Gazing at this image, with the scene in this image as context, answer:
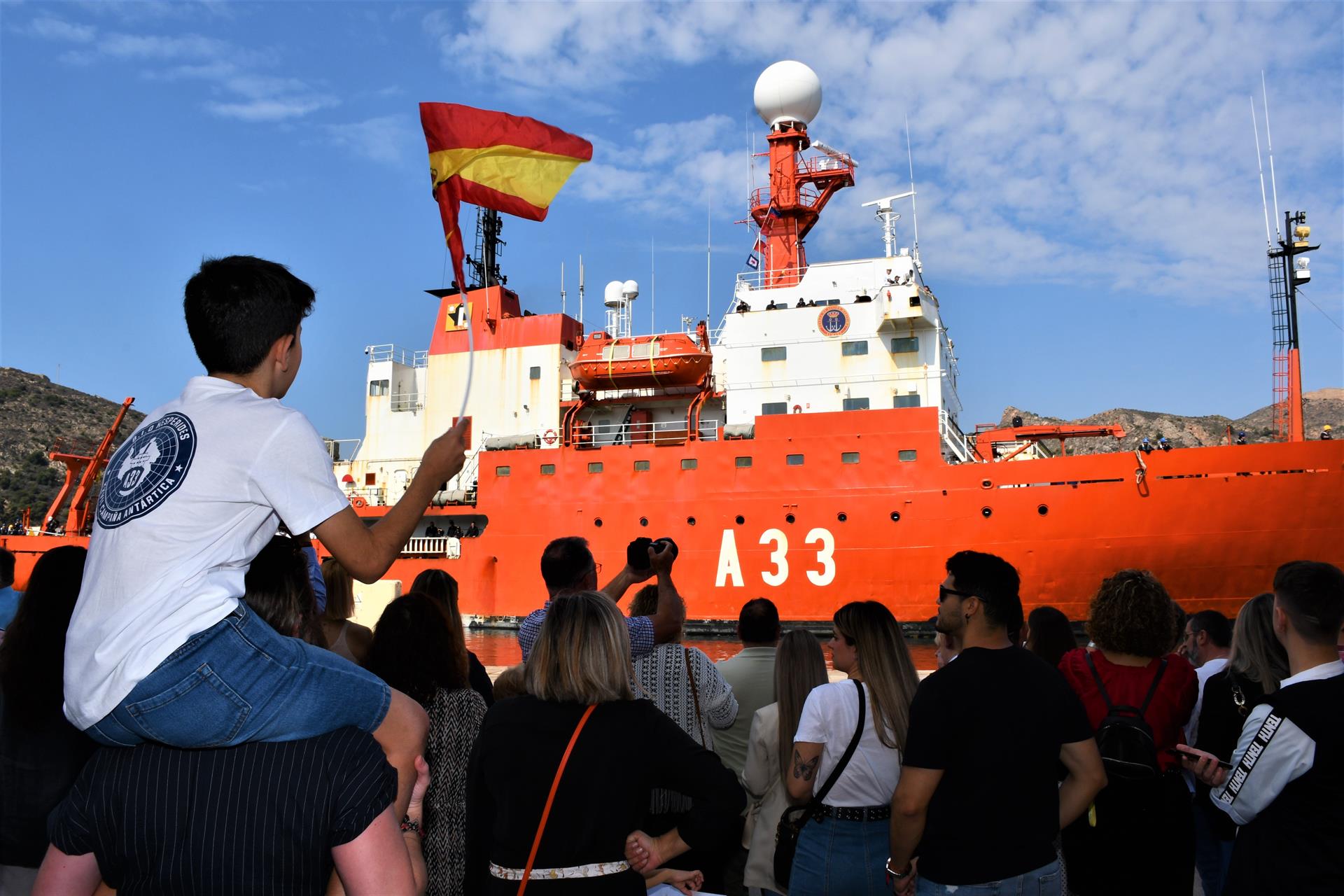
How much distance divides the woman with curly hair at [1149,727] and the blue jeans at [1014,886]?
1.86ft

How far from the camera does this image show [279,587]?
1.94 meters

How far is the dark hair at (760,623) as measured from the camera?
4.32m

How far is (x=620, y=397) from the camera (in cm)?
2062

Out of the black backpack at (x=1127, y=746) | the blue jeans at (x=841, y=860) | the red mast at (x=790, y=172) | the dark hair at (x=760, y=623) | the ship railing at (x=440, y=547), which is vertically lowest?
the blue jeans at (x=841, y=860)

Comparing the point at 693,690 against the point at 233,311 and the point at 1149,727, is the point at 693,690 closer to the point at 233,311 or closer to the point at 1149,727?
the point at 1149,727

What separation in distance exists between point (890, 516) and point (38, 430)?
2630 inches

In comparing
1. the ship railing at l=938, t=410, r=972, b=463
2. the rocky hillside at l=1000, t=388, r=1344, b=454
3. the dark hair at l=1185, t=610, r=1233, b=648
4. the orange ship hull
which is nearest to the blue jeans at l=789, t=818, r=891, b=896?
the dark hair at l=1185, t=610, r=1233, b=648

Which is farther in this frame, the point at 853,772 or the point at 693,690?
the point at 693,690

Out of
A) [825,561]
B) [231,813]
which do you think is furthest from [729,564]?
[231,813]

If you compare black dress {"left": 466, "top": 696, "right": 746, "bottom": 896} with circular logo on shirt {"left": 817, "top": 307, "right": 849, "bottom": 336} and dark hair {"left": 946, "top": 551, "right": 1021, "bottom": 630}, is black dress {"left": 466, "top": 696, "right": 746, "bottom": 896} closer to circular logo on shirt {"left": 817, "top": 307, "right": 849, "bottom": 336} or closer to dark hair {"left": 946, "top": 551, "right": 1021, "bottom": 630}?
dark hair {"left": 946, "top": 551, "right": 1021, "bottom": 630}

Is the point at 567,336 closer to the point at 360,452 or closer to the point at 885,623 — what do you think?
the point at 360,452

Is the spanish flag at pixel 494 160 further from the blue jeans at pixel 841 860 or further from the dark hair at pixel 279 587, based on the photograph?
the blue jeans at pixel 841 860

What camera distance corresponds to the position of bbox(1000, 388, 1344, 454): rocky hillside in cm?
5416

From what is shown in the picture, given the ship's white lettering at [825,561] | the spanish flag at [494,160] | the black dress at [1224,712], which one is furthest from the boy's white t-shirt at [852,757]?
the ship's white lettering at [825,561]
